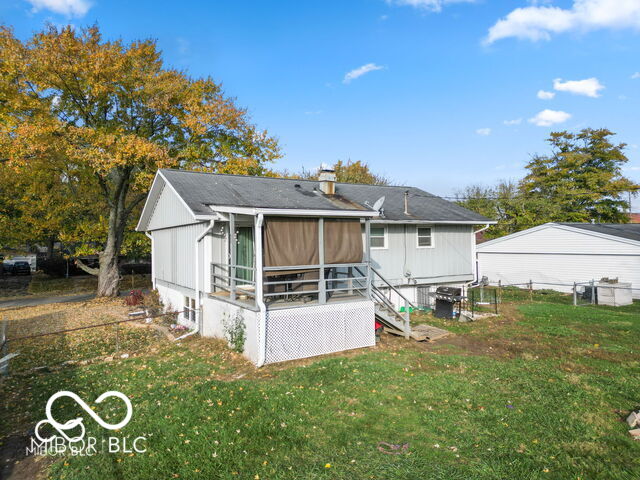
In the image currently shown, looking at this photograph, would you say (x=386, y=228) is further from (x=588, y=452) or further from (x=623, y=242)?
(x=623, y=242)

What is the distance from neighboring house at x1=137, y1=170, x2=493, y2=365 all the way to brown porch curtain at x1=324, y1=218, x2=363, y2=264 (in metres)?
0.03

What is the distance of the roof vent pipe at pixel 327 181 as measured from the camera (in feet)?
42.2

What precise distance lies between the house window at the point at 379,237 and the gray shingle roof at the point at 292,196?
617 mm

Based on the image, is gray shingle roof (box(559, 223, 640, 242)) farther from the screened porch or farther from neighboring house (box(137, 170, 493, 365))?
the screened porch

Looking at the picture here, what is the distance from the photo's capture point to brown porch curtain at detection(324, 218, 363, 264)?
1004 centimetres

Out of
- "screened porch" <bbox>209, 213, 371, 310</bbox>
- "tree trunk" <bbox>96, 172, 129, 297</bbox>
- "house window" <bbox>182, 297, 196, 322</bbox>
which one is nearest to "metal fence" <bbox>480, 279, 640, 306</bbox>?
"screened porch" <bbox>209, 213, 371, 310</bbox>

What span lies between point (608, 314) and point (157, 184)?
695 inches

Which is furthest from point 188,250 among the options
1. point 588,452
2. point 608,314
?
point 608,314

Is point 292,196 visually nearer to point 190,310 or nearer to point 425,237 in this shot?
point 190,310

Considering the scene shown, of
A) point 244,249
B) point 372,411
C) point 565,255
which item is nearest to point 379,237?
point 244,249

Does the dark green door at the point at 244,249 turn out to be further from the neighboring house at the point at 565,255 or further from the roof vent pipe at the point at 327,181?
the neighboring house at the point at 565,255

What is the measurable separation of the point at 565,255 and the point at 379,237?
48.5 feet

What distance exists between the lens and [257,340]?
8617 millimetres

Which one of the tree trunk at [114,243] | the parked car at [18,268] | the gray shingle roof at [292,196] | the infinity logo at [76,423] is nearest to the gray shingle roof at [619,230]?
the gray shingle roof at [292,196]
